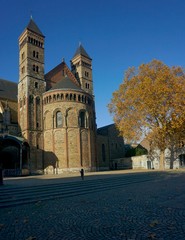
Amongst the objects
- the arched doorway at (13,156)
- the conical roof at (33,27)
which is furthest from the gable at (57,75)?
the arched doorway at (13,156)

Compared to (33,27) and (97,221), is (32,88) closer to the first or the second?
(33,27)

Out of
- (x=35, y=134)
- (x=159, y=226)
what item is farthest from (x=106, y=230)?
(x=35, y=134)

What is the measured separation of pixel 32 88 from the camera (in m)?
39.5

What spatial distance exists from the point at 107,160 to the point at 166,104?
76.3 ft

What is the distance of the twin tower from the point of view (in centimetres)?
3703

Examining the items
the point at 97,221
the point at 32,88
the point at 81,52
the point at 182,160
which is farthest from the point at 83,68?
the point at 97,221

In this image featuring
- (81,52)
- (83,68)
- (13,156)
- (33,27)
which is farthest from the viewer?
(81,52)

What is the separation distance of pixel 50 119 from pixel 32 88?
650cm

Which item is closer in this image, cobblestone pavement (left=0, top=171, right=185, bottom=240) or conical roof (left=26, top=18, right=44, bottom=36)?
cobblestone pavement (left=0, top=171, right=185, bottom=240)

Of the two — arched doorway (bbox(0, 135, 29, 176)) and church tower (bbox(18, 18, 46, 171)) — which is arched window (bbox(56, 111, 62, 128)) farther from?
arched doorway (bbox(0, 135, 29, 176))

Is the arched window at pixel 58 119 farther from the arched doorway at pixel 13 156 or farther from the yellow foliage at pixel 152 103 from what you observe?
the yellow foliage at pixel 152 103

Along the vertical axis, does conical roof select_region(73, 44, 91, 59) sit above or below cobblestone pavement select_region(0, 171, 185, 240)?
above

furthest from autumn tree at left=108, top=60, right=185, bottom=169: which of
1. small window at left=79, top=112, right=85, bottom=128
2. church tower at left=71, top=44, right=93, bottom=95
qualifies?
church tower at left=71, top=44, right=93, bottom=95

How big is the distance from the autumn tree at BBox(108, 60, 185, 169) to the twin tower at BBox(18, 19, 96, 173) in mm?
7827
